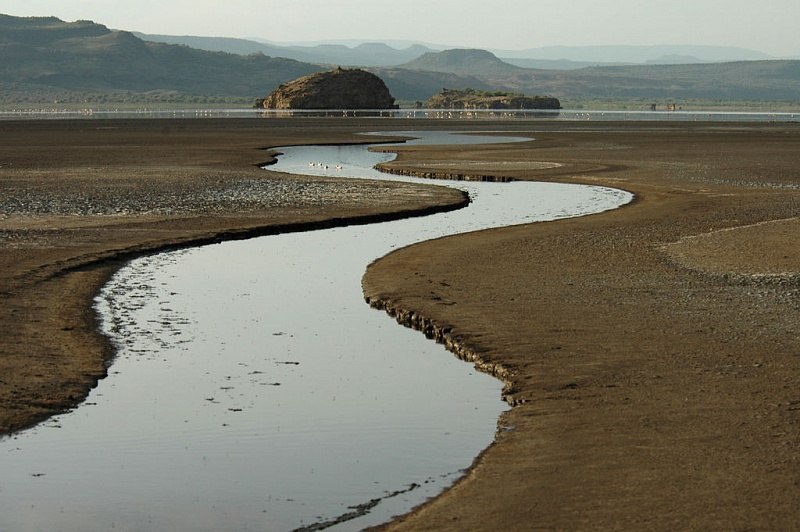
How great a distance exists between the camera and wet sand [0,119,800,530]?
31.3 ft

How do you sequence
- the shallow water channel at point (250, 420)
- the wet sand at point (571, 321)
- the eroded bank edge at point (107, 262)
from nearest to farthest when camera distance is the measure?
the wet sand at point (571, 321), the shallow water channel at point (250, 420), the eroded bank edge at point (107, 262)

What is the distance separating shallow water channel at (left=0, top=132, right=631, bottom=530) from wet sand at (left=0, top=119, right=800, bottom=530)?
43cm

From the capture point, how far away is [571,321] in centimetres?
1588

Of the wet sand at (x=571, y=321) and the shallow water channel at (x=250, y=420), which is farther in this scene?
the shallow water channel at (x=250, y=420)

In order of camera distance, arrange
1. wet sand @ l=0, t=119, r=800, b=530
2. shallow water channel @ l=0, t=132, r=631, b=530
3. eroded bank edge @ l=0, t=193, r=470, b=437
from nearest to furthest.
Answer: wet sand @ l=0, t=119, r=800, b=530
shallow water channel @ l=0, t=132, r=631, b=530
eroded bank edge @ l=0, t=193, r=470, b=437

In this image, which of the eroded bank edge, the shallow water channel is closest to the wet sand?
the eroded bank edge

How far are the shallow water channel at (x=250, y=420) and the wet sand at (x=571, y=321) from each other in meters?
0.43

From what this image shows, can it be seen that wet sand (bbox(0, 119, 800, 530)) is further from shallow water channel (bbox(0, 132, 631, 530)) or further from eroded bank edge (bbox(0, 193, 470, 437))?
shallow water channel (bbox(0, 132, 631, 530))

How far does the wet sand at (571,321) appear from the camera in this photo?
9547mm

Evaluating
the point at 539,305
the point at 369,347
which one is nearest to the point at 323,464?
the point at 369,347

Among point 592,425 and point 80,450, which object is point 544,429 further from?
point 80,450

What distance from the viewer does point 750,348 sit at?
14.2m

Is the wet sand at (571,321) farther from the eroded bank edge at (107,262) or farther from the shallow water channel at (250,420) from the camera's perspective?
the shallow water channel at (250,420)

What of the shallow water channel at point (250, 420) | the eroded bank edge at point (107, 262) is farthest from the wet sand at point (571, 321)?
the shallow water channel at point (250, 420)
